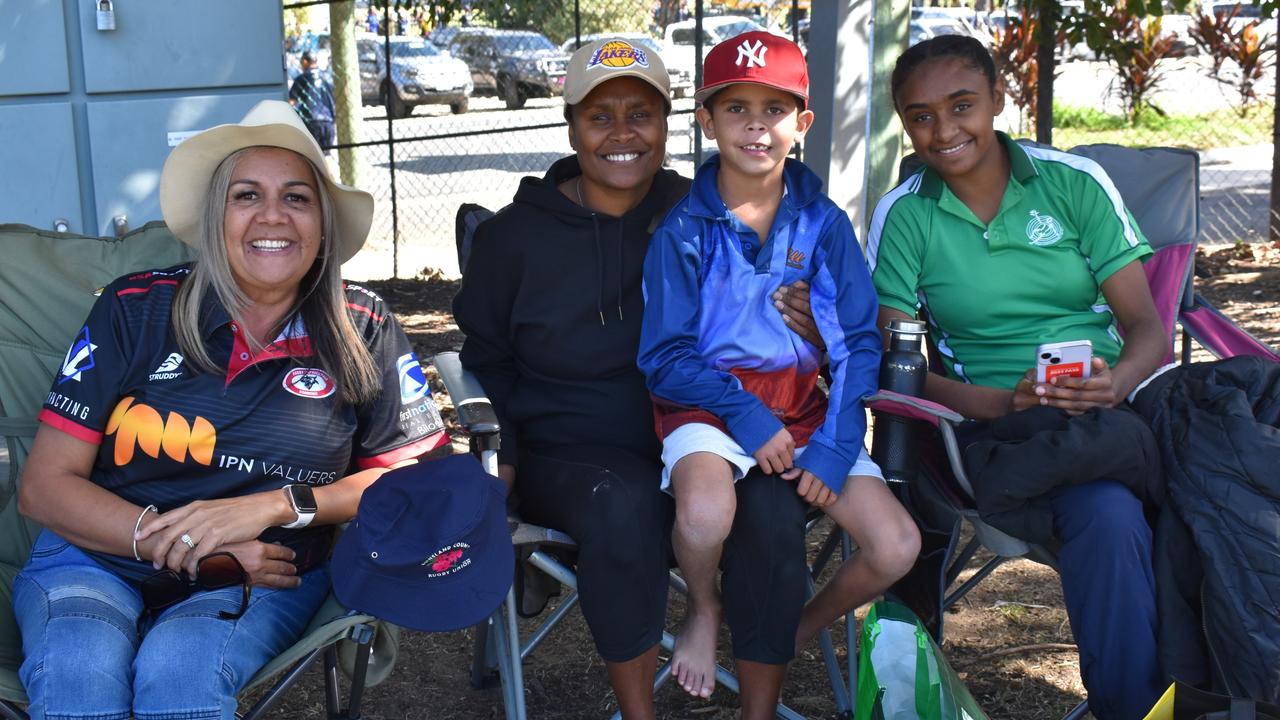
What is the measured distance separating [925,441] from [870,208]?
263 centimetres

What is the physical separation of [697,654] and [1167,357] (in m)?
1.31

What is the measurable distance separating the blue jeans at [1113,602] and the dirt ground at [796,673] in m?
0.71

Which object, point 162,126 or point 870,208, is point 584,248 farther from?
point 870,208

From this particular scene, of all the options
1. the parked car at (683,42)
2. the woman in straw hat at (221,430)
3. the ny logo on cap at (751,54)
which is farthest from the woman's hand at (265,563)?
the parked car at (683,42)

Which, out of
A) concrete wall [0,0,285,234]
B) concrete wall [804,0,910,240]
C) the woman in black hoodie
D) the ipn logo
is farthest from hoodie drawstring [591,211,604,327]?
concrete wall [804,0,910,240]

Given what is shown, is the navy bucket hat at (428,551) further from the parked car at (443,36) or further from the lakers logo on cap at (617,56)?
the parked car at (443,36)

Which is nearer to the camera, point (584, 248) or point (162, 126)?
point (584, 248)

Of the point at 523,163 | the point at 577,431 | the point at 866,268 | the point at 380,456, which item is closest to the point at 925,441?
the point at 866,268

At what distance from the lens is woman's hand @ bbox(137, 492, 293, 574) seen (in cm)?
234

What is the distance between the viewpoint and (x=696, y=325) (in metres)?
2.82

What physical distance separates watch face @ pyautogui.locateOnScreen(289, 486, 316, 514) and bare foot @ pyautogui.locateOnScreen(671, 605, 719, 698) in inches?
31.8

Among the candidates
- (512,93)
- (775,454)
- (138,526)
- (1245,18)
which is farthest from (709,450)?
(1245,18)

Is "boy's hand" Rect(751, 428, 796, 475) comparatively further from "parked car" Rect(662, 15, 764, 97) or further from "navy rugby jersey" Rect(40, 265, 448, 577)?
"parked car" Rect(662, 15, 764, 97)

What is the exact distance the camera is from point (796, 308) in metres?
2.80
